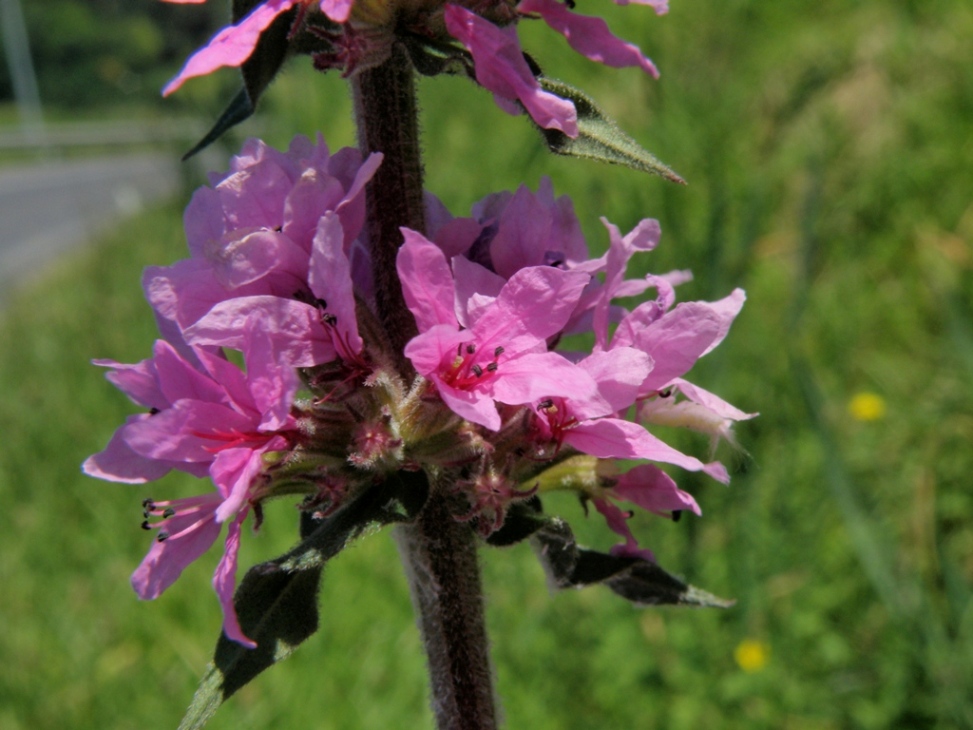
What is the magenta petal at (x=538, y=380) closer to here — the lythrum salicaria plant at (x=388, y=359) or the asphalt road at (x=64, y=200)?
the lythrum salicaria plant at (x=388, y=359)

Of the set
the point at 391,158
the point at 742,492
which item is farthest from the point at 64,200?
the point at 391,158

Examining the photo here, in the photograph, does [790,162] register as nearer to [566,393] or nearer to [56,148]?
[566,393]

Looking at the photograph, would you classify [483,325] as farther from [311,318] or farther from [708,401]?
[708,401]

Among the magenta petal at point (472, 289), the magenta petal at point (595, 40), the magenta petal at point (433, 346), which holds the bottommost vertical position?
the magenta petal at point (433, 346)

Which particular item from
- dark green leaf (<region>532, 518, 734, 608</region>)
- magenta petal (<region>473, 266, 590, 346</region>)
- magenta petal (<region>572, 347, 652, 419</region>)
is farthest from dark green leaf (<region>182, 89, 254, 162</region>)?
dark green leaf (<region>532, 518, 734, 608</region>)

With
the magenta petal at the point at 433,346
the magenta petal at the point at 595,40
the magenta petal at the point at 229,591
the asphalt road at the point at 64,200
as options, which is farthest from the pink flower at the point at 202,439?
the asphalt road at the point at 64,200

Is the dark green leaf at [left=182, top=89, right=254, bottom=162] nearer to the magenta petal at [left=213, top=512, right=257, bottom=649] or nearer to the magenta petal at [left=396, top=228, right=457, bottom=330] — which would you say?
the magenta petal at [left=396, top=228, right=457, bottom=330]

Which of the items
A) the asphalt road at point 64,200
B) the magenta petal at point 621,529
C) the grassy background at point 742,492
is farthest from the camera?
the asphalt road at point 64,200
